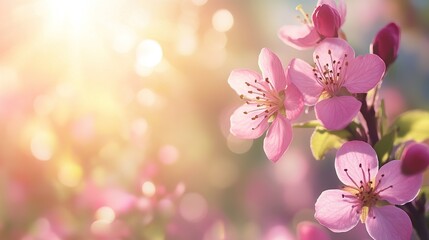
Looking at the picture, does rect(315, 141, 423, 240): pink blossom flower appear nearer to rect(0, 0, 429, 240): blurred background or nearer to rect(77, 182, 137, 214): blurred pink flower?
rect(0, 0, 429, 240): blurred background

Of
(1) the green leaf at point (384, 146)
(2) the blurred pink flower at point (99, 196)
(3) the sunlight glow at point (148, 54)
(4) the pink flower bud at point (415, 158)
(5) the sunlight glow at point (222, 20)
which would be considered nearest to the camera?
(4) the pink flower bud at point (415, 158)

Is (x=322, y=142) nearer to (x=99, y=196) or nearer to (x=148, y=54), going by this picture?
(x=99, y=196)

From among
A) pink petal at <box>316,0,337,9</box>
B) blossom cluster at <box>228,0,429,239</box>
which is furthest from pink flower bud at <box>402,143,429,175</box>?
pink petal at <box>316,0,337,9</box>

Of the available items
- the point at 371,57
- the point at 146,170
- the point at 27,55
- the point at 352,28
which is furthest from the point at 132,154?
the point at 352,28

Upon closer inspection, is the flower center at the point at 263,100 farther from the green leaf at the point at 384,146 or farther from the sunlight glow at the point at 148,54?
the sunlight glow at the point at 148,54

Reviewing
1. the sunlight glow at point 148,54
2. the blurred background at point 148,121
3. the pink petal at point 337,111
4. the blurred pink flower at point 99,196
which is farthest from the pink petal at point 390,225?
the sunlight glow at point 148,54

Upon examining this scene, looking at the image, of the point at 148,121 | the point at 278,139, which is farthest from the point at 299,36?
the point at 148,121

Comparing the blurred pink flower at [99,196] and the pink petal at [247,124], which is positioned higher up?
the blurred pink flower at [99,196]
